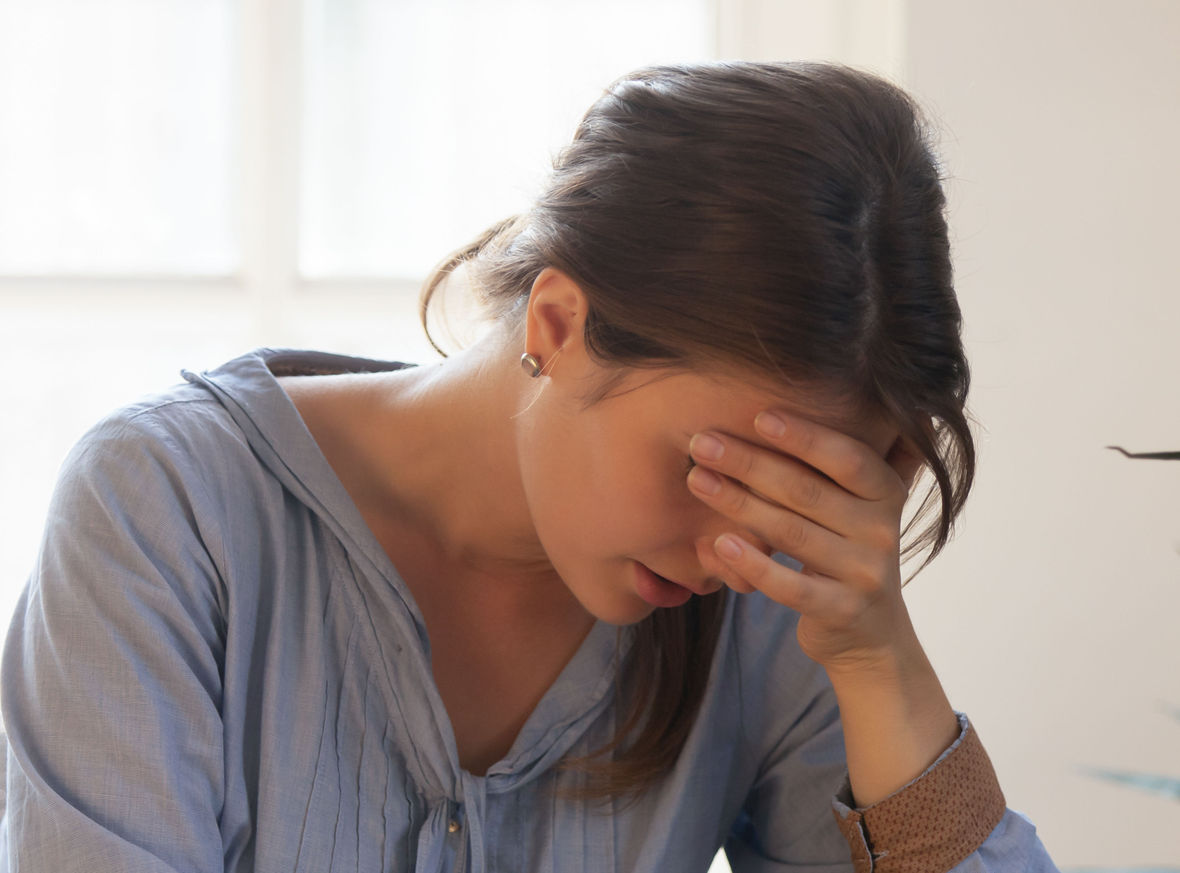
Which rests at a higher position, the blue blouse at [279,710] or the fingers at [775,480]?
the fingers at [775,480]

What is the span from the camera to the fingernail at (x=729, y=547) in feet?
2.99

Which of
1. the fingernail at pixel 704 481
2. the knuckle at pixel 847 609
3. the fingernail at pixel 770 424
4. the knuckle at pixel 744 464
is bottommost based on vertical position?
the knuckle at pixel 847 609

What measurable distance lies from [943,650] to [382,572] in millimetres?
1125

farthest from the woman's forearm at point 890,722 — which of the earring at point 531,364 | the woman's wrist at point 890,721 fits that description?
the earring at point 531,364

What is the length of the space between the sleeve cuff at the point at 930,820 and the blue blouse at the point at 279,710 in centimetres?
3

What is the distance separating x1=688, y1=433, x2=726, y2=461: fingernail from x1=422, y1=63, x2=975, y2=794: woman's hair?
5 cm

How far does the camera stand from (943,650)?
1845 mm

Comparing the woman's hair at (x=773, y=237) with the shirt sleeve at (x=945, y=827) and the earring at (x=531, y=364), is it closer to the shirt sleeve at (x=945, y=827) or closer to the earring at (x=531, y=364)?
the earring at (x=531, y=364)

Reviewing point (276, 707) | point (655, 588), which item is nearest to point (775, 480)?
point (655, 588)

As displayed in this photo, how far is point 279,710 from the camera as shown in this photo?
97cm

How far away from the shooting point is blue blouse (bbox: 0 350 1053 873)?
0.86 metres

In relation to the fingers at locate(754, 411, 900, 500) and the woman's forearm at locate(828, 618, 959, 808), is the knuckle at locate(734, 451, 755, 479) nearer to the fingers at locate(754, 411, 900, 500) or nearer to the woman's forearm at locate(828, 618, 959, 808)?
the fingers at locate(754, 411, 900, 500)

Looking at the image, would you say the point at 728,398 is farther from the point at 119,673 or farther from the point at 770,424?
the point at 119,673

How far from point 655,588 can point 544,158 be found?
0.92m
